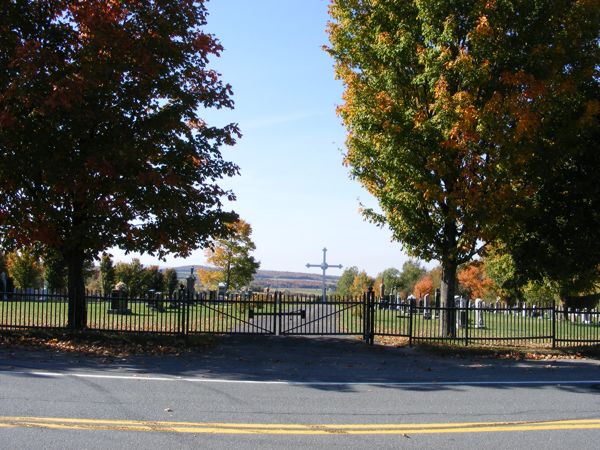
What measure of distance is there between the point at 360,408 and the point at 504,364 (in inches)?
241

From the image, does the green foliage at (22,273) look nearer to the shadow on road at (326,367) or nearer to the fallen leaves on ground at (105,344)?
the fallen leaves on ground at (105,344)

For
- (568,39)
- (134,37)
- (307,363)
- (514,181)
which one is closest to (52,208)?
(134,37)

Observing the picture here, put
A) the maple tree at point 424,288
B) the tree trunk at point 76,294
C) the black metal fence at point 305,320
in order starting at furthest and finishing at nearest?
the maple tree at point 424,288 < the black metal fence at point 305,320 < the tree trunk at point 76,294

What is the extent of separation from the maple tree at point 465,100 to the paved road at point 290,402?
4.26 metres

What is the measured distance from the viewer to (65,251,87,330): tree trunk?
15086 millimetres

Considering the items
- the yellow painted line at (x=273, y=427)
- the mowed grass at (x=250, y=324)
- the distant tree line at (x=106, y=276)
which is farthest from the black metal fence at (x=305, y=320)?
the distant tree line at (x=106, y=276)

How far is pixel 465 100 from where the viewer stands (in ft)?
45.8

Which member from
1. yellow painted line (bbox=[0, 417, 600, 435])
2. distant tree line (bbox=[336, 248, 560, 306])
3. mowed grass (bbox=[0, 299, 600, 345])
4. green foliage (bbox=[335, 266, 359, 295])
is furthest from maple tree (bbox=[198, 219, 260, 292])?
green foliage (bbox=[335, 266, 359, 295])

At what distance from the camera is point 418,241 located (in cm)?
1656

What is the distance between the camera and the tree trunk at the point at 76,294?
49.5 ft

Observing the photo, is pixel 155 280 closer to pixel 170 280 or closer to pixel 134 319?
pixel 170 280

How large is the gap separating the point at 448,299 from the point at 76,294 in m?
9.80

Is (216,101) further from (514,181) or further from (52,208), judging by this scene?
(514,181)

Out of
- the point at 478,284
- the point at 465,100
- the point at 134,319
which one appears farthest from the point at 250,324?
the point at 478,284
